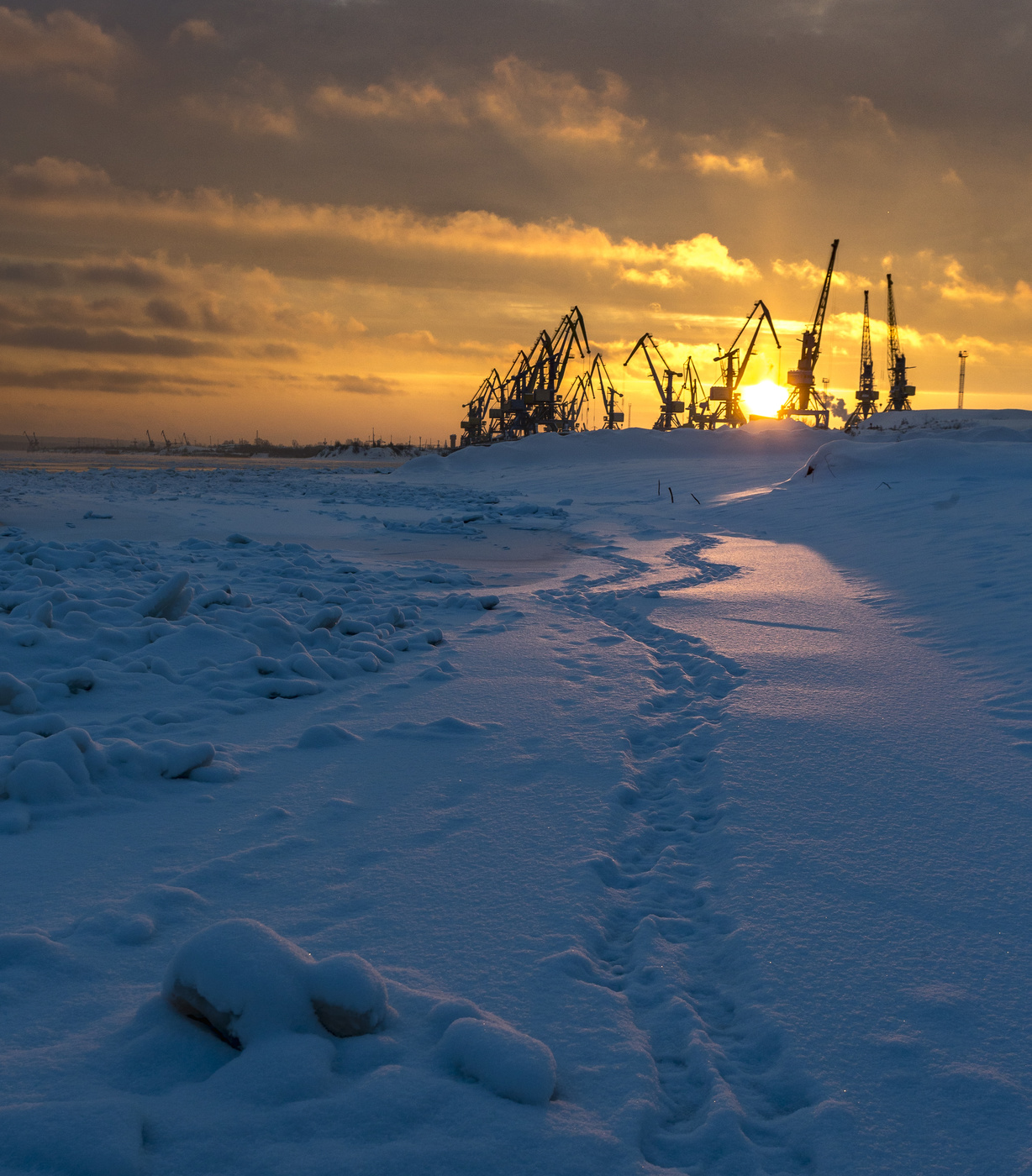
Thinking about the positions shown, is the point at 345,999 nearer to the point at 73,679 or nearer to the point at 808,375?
the point at 73,679

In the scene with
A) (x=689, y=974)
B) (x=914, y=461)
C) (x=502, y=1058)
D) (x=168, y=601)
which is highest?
(x=914, y=461)

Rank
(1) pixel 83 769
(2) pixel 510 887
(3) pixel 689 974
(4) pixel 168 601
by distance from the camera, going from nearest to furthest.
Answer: (3) pixel 689 974 → (2) pixel 510 887 → (1) pixel 83 769 → (4) pixel 168 601

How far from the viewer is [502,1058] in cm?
174

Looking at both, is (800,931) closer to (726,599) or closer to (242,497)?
(726,599)

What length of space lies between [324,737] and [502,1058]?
8.02ft

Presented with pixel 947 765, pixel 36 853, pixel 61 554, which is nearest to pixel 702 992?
pixel 947 765

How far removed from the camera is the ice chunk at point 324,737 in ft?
12.9

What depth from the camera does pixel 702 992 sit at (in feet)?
7.07

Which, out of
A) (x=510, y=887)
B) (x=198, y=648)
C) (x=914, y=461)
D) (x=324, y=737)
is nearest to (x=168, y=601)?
(x=198, y=648)

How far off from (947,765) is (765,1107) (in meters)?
2.32

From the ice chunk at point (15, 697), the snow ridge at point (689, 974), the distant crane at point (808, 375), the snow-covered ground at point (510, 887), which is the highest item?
the distant crane at point (808, 375)

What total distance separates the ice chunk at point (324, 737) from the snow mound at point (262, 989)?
2079 mm

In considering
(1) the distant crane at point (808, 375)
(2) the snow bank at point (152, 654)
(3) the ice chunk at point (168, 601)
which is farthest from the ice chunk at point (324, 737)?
(1) the distant crane at point (808, 375)

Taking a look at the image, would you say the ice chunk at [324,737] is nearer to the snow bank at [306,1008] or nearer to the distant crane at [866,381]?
the snow bank at [306,1008]
